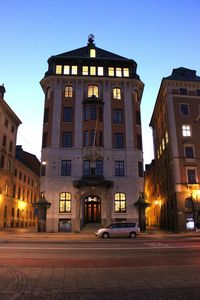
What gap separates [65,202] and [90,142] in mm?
9557

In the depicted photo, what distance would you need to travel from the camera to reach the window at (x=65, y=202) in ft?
124

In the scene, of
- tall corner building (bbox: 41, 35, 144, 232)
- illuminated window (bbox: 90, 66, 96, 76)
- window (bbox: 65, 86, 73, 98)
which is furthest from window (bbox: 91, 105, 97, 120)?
illuminated window (bbox: 90, 66, 96, 76)

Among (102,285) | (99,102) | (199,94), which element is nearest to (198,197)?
(199,94)

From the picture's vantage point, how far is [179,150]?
137ft

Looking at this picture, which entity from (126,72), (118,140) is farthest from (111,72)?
(118,140)

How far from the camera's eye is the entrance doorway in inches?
1543

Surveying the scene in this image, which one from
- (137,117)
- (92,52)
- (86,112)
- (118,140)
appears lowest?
(118,140)

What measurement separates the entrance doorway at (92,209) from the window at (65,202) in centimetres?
274

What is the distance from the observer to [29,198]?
6712cm

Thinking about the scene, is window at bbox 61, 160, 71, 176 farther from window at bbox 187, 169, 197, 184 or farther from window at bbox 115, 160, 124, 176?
window at bbox 187, 169, 197, 184

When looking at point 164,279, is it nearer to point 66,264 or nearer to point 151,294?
point 151,294

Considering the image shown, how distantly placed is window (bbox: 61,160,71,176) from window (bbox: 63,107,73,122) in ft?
22.3

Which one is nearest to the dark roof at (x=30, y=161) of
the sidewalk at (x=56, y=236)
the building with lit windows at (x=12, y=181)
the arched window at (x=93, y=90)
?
the building with lit windows at (x=12, y=181)

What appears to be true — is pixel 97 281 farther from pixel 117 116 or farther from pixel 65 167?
pixel 117 116
